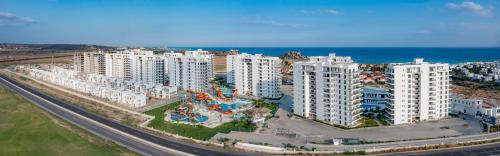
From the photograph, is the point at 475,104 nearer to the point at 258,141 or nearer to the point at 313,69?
the point at 313,69

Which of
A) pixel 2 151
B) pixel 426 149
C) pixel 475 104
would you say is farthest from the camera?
pixel 475 104

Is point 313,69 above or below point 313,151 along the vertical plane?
above

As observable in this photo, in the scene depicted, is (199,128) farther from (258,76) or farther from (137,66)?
(137,66)

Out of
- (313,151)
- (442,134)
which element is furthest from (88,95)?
(442,134)

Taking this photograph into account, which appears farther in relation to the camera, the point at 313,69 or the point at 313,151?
the point at 313,69

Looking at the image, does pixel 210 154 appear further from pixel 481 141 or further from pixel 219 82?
pixel 219 82

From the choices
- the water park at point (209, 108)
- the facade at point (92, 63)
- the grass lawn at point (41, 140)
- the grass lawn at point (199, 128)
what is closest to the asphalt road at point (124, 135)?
the grass lawn at point (199, 128)

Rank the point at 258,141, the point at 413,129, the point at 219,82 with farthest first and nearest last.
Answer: the point at 219,82 → the point at 413,129 → the point at 258,141
